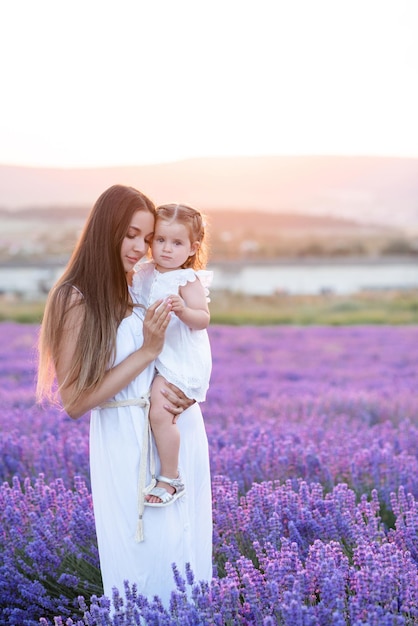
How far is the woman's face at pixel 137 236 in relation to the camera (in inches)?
97.9

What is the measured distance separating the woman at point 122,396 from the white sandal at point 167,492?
22mm

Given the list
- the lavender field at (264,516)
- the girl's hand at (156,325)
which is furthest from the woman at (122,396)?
the lavender field at (264,516)

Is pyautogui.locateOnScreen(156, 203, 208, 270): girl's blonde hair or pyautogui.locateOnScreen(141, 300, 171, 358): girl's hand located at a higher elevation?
pyautogui.locateOnScreen(156, 203, 208, 270): girl's blonde hair

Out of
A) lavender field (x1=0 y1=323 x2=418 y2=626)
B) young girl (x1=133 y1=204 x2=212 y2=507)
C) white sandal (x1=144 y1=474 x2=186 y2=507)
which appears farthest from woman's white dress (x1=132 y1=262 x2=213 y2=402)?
lavender field (x1=0 y1=323 x2=418 y2=626)

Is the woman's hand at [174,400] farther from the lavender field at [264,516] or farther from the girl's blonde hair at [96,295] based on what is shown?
the lavender field at [264,516]

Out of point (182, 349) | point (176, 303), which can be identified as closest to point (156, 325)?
point (176, 303)

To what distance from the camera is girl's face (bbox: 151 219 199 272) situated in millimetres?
2477

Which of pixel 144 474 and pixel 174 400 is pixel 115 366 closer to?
pixel 174 400

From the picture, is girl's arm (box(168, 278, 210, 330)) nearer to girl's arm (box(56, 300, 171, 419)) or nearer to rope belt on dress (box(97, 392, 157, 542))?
girl's arm (box(56, 300, 171, 419))

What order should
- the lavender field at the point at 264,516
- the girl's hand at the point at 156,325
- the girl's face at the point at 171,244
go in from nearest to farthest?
the lavender field at the point at 264,516 → the girl's hand at the point at 156,325 → the girl's face at the point at 171,244

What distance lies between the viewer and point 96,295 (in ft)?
8.16

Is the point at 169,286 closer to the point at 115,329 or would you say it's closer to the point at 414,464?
the point at 115,329

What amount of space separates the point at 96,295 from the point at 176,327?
25 centimetres

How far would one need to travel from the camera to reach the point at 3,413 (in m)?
5.00
